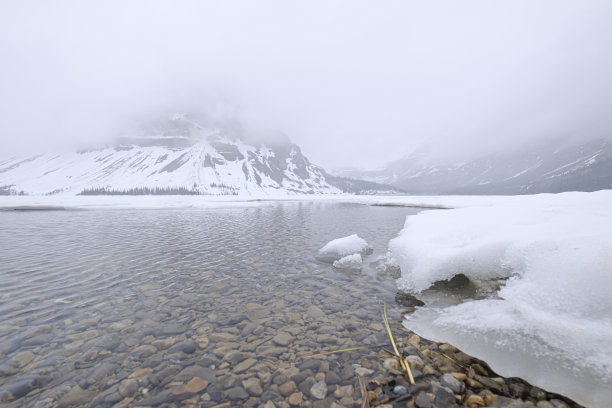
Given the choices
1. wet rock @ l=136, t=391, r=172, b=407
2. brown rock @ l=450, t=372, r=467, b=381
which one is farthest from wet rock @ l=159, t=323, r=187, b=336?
brown rock @ l=450, t=372, r=467, b=381

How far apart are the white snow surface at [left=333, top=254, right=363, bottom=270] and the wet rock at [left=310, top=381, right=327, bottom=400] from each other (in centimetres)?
750

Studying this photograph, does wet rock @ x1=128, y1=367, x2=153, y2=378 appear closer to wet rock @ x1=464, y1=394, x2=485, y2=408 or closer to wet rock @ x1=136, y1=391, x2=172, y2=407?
wet rock @ x1=136, y1=391, x2=172, y2=407

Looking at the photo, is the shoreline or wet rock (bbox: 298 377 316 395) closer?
the shoreline

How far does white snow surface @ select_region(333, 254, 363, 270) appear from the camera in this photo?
40.1 feet

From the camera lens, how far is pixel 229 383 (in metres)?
4.92

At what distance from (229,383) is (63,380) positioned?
3.17m

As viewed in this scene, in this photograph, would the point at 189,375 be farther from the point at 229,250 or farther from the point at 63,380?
the point at 229,250

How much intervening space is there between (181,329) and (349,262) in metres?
7.79

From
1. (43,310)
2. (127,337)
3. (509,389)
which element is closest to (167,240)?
(43,310)

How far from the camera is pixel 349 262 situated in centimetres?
1245

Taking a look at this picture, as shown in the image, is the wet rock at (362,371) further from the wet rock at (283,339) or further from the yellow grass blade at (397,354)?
the wet rock at (283,339)

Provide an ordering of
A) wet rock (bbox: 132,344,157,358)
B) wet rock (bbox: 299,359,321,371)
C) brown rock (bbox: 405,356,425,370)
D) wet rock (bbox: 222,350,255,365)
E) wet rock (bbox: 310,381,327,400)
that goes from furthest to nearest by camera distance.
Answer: wet rock (bbox: 132,344,157,358)
wet rock (bbox: 222,350,255,365)
wet rock (bbox: 299,359,321,371)
brown rock (bbox: 405,356,425,370)
wet rock (bbox: 310,381,327,400)

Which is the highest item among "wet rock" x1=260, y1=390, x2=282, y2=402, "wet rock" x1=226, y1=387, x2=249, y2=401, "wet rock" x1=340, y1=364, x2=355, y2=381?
"wet rock" x1=340, y1=364, x2=355, y2=381

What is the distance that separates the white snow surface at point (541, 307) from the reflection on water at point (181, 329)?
190 centimetres
